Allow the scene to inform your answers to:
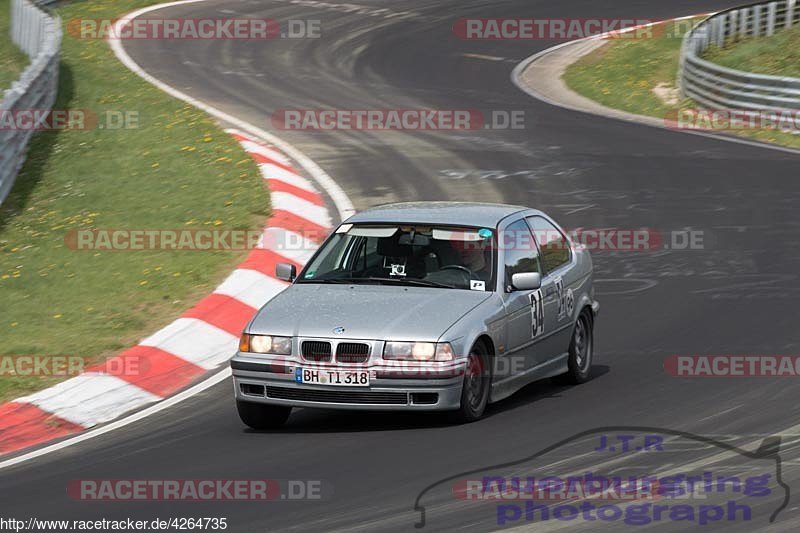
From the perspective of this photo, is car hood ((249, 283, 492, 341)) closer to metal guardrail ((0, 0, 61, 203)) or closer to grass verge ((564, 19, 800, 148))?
metal guardrail ((0, 0, 61, 203))

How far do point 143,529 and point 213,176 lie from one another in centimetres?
1142

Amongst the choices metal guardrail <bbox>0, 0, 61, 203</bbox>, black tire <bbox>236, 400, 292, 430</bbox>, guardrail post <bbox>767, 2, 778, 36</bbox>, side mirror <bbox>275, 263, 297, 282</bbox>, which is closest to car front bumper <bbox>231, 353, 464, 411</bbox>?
black tire <bbox>236, 400, 292, 430</bbox>

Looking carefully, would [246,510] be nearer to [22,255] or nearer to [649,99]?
[22,255]

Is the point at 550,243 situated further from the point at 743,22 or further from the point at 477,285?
the point at 743,22

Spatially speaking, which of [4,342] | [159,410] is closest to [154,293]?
[4,342]

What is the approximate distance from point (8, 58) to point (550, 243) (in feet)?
67.9

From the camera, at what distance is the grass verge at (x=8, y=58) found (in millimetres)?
25703

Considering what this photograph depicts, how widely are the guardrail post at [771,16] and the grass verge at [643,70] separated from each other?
3.64 feet

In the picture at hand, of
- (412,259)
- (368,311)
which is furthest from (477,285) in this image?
(368,311)

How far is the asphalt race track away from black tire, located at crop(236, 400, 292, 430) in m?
0.12

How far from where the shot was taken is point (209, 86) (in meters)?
27.6

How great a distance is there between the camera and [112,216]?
16.4 meters

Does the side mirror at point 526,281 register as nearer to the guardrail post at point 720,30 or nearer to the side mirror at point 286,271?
the side mirror at point 286,271

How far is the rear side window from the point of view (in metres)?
10.8
